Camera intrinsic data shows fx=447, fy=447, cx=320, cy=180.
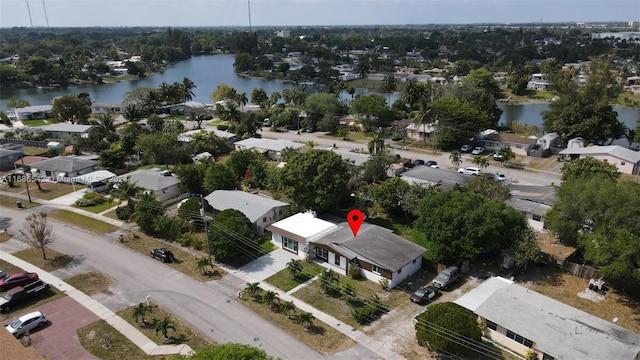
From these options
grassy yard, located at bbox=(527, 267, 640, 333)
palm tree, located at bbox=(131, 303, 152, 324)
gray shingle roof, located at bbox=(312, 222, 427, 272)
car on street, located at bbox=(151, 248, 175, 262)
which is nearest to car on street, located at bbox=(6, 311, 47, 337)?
palm tree, located at bbox=(131, 303, 152, 324)

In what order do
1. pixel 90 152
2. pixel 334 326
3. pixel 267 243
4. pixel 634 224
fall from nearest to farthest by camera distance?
pixel 334 326 < pixel 634 224 < pixel 267 243 < pixel 90 152

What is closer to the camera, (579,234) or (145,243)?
(579,234)

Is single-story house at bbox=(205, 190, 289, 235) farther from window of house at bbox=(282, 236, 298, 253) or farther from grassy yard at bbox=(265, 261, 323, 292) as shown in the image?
grassy yard at bbox=(265, 261, 323, 292)

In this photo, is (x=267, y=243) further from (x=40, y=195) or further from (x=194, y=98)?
(x=194, y=98)

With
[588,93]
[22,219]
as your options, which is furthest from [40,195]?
[588,93]

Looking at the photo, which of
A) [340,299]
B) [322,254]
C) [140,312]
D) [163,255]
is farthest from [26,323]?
[322,254]

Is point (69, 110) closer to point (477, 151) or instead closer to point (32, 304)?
point (32, 304)
